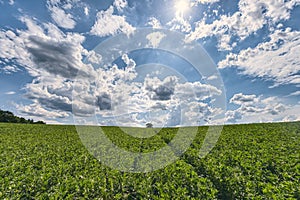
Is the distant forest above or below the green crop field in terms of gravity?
above

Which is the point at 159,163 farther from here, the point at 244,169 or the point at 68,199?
the point at 68,199

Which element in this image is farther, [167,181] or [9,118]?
[9,118]

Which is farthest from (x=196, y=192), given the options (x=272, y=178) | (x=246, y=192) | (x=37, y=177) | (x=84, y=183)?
(x=37, y=177)

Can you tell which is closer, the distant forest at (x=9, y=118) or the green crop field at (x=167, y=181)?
the green crop field at (x=167, y=181)

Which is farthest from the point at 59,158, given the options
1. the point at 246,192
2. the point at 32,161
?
the point at 246,192

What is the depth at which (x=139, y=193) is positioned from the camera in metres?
8.12

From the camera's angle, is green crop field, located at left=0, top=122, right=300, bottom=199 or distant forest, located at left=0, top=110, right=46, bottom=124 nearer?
green crop field, located at left=0, top=122, right=300, bottom=199

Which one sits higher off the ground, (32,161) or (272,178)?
(32,161)

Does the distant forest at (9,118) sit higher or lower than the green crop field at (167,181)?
higher

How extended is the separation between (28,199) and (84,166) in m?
3.96

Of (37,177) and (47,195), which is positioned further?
(37,177)

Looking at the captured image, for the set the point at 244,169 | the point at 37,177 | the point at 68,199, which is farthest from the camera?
the point at 244,169

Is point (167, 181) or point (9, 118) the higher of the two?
point (9, 118)

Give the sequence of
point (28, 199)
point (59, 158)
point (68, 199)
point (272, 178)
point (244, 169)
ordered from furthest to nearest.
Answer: point (59, 158) → point (244, 169) → point (272, 178) → point (28, 199) → point (68, 199)
